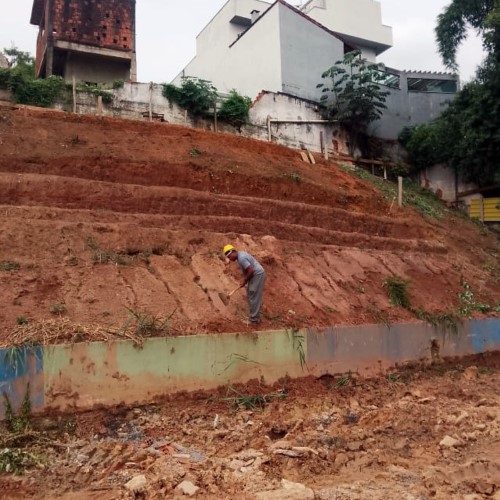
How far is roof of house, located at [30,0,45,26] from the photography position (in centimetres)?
2232

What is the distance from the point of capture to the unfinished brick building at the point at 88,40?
2039cm

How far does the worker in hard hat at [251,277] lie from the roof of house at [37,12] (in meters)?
19.0

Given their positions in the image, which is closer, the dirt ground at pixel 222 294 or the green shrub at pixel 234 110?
the dirt ground at pixel 222 294

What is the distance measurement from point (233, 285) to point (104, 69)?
627 inches

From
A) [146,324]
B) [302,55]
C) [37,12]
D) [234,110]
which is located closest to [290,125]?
[234,110]

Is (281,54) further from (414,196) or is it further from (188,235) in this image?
(188,235)

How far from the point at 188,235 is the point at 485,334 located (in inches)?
265

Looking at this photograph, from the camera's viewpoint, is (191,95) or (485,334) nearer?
(485,334)

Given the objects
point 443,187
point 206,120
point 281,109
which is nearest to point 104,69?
point 206,120

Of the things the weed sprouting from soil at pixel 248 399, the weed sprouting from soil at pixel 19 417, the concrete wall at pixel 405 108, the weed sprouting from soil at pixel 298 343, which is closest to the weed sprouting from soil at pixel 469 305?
the weed sprouting from soil at pixel 298 343

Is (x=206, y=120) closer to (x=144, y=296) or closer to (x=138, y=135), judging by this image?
(x=138, y=135)

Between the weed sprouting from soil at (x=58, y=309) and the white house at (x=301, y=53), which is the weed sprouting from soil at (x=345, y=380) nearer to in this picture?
the weed sprouting from soil at (x=58, y=309)

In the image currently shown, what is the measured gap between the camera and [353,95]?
20.9 meters

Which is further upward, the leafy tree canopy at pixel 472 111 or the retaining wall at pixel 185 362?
the leafy tree canopy at pixel 472 111
